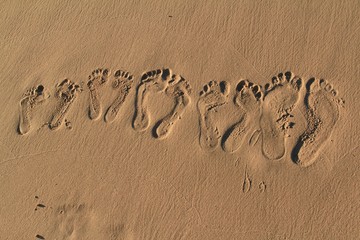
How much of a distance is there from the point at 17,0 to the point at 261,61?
Answer: 4.07m

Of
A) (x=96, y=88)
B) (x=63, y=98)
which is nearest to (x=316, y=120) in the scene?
(x=96, y=88)

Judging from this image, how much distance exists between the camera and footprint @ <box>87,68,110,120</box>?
4.97 meters

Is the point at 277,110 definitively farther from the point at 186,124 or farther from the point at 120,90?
the point at 120,90

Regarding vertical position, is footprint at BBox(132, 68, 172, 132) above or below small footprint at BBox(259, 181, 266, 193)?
above

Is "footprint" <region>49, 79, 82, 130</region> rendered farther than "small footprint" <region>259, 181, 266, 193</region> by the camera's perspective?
Yes

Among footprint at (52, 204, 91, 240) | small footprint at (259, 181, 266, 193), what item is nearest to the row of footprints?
small footprint at (259, 181, 266, 193)

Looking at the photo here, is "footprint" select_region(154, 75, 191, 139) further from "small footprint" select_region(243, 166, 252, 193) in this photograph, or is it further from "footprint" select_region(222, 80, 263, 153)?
"small footprint" select_region(243, 166, 252, 193)

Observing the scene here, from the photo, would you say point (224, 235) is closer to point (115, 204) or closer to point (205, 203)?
point (205, 203)

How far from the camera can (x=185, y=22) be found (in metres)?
5.07

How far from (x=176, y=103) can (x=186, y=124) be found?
1.13ft

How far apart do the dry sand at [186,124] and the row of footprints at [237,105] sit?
15mm

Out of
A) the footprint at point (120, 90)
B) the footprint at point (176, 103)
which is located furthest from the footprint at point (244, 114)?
the footprint at point (120, 90)

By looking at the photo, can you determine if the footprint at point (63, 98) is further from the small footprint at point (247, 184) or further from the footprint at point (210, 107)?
the small footprint at point (247, 184)

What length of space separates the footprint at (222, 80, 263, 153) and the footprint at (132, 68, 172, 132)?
1.10m
